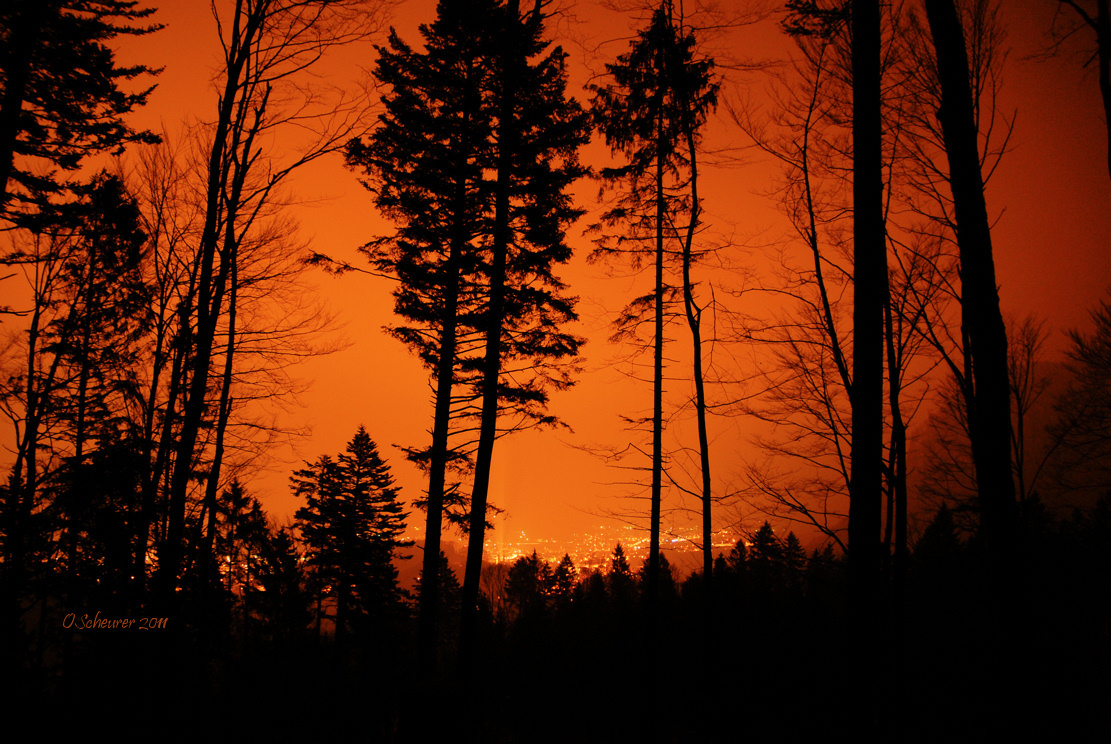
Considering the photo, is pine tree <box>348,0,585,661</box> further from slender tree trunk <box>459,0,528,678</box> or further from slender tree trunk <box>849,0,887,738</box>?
slender tree trunk <box>849,0,887,738</box>

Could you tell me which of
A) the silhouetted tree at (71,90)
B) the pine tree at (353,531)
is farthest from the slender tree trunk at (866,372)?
the pine tree at (353,531)

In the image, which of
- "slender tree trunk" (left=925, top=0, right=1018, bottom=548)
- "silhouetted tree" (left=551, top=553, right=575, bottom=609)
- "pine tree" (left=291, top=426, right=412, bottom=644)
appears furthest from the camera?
"silhouetted tree" (left=551, top=553, right=575, bottom=609)

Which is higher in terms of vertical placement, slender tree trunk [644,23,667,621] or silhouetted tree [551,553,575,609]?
slender tree trunk [644,23,667,621]

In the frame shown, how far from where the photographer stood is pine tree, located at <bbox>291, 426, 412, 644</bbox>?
22.2m

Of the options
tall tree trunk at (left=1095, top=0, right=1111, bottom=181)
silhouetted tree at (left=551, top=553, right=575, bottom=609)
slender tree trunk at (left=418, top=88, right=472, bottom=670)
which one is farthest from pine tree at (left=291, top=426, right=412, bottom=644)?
tall tree trunk at (left=1095, top=0, right=1111, bottom=181)

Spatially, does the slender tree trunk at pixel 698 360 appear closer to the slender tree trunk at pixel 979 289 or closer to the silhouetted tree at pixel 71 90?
the slender tree trunk at pixel 979 289

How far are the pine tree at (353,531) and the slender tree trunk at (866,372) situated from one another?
902 inches

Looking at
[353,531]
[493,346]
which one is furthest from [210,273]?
[353,531]

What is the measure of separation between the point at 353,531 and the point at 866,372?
78.4 ft

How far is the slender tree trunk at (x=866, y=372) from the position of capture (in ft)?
13.0

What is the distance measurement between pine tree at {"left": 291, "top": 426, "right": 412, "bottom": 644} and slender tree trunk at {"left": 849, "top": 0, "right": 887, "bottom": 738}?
2290 cm

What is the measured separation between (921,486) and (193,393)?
2229 centimetres

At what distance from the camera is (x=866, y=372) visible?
14.0 feet

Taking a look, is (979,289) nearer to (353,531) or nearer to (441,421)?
(441,421)
